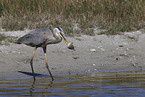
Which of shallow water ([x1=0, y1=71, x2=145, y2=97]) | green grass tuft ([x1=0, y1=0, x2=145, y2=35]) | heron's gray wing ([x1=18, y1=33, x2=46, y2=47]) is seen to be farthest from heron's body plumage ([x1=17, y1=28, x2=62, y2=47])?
green grass tuft ([x1=0, y1=0, x2=145, y2=35])

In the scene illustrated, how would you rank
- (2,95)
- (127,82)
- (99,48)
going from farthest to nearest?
1. (99,48)
2. (127,82)
3. (2,95)

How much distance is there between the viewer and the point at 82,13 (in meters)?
12.7

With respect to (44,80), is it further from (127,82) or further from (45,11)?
(45,11)

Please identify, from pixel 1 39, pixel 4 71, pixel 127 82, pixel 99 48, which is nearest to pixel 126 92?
pixel 127 82

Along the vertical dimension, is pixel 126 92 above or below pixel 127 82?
above

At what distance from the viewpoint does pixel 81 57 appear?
9.30 metres

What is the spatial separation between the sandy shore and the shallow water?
2.26ft

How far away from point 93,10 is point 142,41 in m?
2.54

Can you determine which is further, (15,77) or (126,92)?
(15,77)

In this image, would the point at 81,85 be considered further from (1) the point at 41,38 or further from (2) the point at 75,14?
(2) the point at 75,14

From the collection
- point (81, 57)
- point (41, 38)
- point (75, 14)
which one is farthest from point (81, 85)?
point (75, 14)


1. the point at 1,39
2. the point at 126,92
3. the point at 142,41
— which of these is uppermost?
the point at 126,92

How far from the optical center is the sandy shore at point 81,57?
838cm

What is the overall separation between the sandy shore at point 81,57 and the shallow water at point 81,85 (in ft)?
2.26
